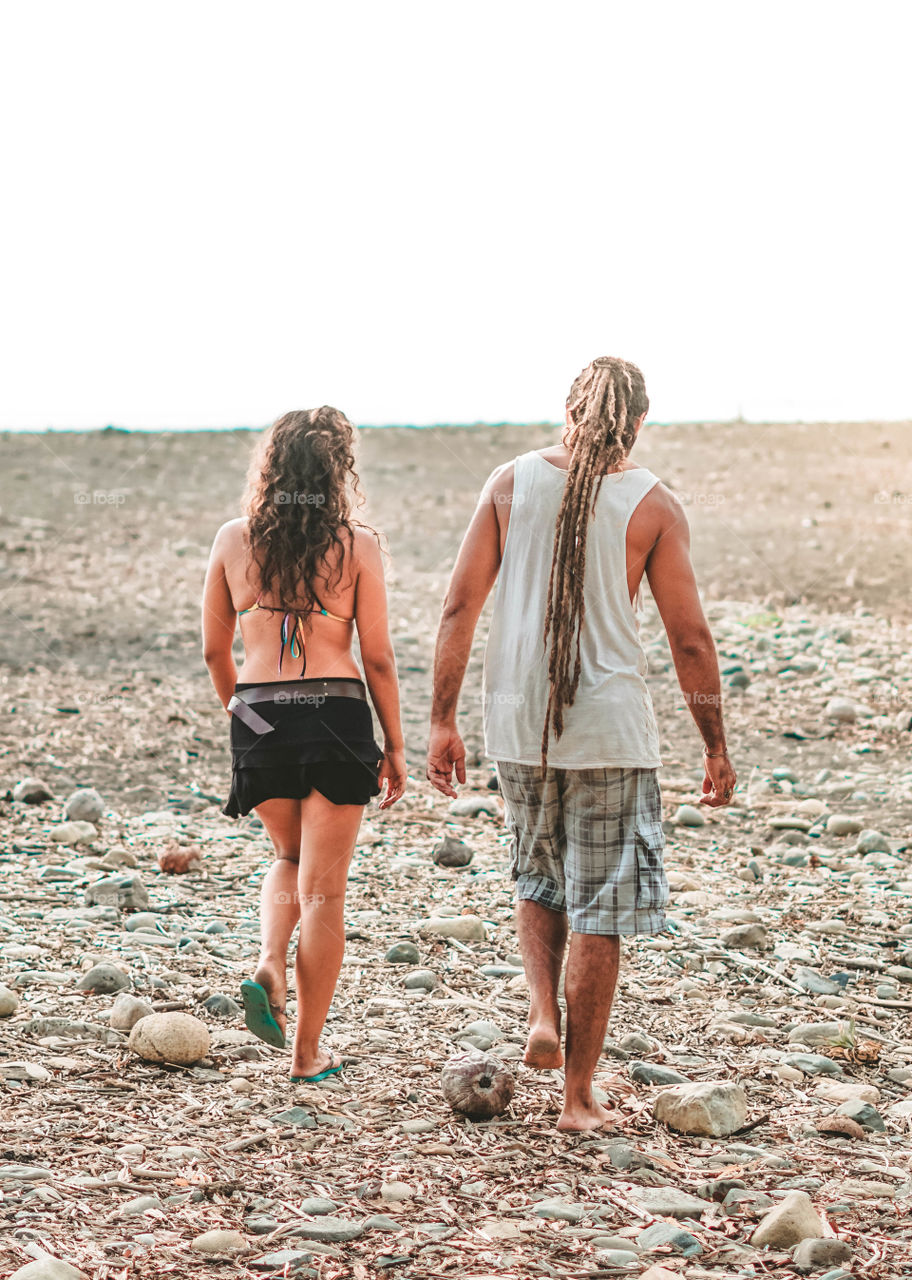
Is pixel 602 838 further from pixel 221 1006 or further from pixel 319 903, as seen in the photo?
pixel 221 1006

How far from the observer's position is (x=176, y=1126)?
3354 millimetres

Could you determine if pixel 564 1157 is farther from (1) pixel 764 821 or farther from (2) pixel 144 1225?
(1) pixel 764 821

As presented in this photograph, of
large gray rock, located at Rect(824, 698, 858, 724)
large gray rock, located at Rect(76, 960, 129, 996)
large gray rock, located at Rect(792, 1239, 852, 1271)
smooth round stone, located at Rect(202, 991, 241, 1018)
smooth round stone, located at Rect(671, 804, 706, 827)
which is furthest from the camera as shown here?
large gray rock, located at Rect(824, 698, 858, 724)

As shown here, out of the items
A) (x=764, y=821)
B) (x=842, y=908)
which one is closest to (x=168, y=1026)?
(x=842, y=908)

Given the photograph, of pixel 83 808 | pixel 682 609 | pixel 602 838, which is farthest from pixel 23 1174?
pixel 83 808

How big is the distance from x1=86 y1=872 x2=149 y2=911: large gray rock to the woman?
172cm

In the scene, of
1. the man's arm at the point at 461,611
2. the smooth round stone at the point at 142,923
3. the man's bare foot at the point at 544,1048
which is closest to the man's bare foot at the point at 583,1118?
the man's bare foot at the point at 544,1048

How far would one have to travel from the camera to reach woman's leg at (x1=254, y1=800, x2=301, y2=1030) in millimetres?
3631

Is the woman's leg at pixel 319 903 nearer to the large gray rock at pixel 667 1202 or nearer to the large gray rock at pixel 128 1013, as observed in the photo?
the large gray rock at pixel 128 1013

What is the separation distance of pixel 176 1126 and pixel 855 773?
5.44m

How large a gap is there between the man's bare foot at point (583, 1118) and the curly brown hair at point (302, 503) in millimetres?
1550

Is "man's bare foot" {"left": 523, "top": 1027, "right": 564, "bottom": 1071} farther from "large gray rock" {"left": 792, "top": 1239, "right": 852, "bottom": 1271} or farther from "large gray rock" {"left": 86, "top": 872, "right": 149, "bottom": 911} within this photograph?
"large gray rock" {"left": 86, "top": 872, "right": 149, "bottom": 911}

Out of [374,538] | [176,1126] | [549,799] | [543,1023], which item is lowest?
[176,1126]

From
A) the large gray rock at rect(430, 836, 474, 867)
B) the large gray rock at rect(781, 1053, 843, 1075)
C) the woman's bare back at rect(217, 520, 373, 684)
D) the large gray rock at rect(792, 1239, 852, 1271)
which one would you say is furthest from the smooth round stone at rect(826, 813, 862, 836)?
the large gray rock at rect(792, 1239, 852, 1271)
